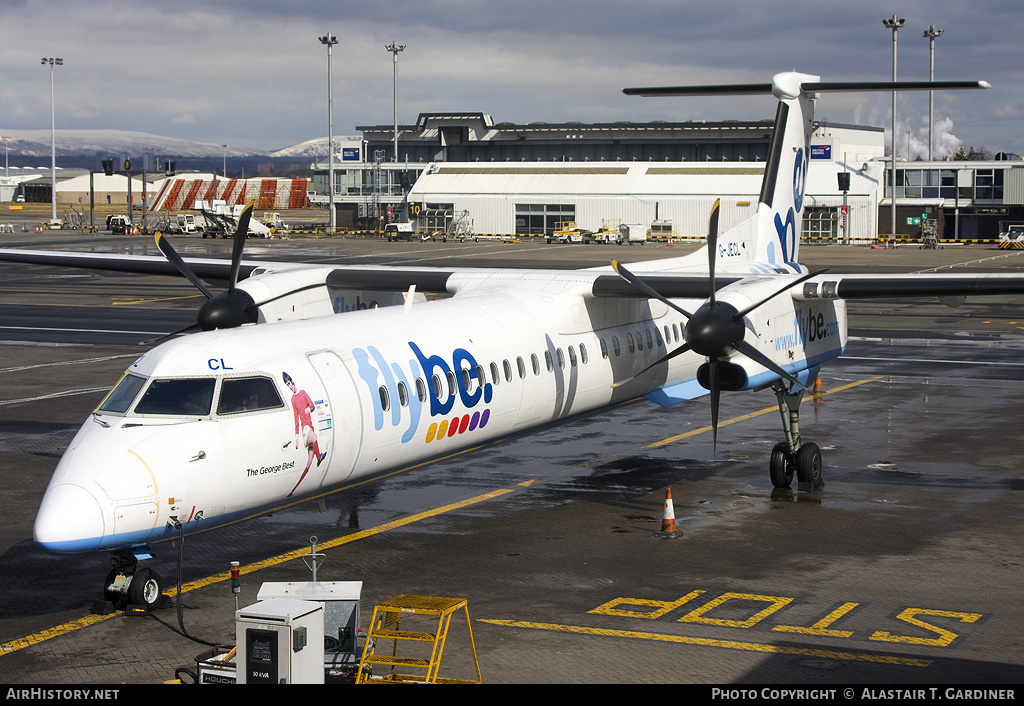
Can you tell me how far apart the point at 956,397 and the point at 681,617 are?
18.3 meters

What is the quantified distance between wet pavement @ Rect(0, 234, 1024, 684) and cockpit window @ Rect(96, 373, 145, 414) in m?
2.50

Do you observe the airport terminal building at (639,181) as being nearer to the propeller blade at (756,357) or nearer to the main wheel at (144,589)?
the propeller blade at (756,357)

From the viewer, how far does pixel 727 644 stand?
12.1m

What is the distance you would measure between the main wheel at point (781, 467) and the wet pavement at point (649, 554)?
11.8 inches

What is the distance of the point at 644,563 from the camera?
50.2 ft

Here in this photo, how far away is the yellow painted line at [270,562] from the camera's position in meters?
12.4

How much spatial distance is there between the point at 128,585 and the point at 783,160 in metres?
16.1

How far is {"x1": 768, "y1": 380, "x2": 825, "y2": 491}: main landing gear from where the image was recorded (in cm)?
1939

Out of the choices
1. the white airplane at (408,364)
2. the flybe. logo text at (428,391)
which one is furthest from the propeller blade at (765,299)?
the flybe. logo text at (428,391)

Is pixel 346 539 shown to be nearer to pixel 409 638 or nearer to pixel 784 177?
pixel 409 638

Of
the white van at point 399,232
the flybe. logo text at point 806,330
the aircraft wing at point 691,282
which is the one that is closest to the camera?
the aircraft wing at point 691,282

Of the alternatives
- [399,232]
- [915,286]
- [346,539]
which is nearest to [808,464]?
[915,286]
